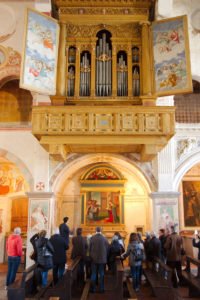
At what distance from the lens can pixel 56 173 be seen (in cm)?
1374

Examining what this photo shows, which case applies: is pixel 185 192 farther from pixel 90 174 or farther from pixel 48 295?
pixel 48 295

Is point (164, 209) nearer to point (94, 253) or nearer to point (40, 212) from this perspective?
point (40, 212)

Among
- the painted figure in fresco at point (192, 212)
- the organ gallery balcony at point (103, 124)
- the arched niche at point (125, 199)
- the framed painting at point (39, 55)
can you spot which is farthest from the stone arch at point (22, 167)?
the painted figure in fresco at point (192, 212)

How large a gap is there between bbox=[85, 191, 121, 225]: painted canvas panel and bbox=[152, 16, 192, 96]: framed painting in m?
6.61

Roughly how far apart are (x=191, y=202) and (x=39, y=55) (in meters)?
10.1

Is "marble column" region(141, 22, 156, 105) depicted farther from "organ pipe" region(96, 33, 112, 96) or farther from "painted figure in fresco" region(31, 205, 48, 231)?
"painted figure in fresco" region(31, 205, 48, 231)

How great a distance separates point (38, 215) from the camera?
1329 centimetres

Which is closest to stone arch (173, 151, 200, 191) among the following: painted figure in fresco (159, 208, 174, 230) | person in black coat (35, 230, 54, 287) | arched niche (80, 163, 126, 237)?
painted figure in fresco (159, 208, 174, 230)

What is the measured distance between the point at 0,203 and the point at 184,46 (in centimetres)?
1110

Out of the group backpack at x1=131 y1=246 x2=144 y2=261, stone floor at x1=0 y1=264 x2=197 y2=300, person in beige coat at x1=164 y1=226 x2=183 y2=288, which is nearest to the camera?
stone floor at x1=0 y1=264 x2=197 y2=300

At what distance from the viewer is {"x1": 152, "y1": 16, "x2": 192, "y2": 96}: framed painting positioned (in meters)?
11.3

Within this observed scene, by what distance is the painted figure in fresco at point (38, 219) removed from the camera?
1313 centimetres

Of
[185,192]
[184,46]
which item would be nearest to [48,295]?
[184,46]

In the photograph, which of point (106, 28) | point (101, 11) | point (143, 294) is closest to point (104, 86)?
point (106, 28)
